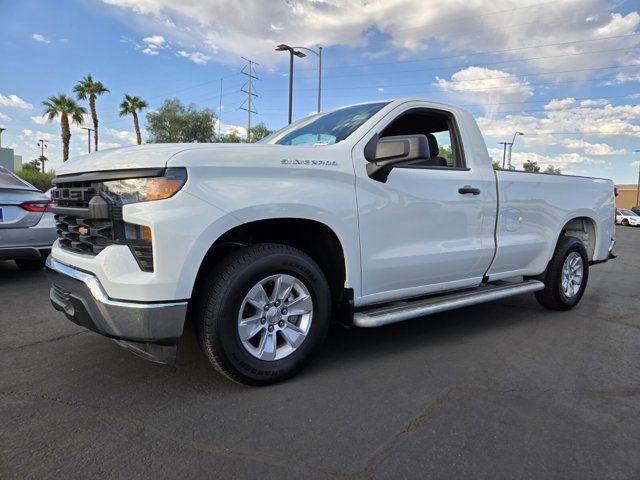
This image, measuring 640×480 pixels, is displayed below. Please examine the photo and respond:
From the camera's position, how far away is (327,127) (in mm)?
3871

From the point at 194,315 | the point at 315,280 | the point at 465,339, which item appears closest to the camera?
the point at 194,315

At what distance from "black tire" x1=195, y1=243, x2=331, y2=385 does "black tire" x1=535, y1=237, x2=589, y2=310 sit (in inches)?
125

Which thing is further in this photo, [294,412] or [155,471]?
[294,412]

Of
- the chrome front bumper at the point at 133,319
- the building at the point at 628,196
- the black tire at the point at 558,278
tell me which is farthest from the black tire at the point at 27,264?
the building at the point at 628,196

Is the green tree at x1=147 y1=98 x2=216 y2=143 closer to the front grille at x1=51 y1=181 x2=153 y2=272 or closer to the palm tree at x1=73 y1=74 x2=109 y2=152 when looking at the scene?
the palm tree at x1=73 y1=74 x2=109 y2=152

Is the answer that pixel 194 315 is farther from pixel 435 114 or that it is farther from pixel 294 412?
pixel 435 114

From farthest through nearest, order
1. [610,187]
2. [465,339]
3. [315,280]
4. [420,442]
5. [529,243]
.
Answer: [610,187]
[529,243]
[465,339]
[315,280]
[420,442]

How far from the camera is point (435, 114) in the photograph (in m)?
4.25

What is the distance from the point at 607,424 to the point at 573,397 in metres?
0.35

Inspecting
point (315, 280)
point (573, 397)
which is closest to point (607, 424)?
point (573, 397)

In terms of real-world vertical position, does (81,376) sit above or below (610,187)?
below

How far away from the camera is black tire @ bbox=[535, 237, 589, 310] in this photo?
5.13 m

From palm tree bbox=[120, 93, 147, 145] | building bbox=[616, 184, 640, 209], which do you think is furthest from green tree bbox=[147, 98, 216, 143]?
building bbox=[616, 184, 640, 209]

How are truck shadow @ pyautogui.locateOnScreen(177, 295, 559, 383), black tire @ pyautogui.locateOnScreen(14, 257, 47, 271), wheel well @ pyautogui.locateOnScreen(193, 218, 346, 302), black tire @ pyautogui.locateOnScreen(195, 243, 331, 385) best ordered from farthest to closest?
black tire @ pyautogui.locateOnScreen(14, 257, 47, 271) → truck shadow @ pyautogui.locateOnScreen(177, 295, 559, 383) → wheel well @ pyautogui.locateOnScreen(193, 218, 346, 302) → black tire @ pyautogui.locateOnScreen(195, 243, 331, 385)
